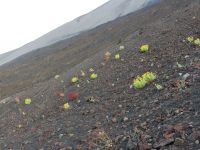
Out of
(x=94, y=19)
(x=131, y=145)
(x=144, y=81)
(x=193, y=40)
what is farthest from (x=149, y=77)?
(x=94, y=19)

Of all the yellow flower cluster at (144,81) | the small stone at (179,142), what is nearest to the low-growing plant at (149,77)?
the yellow flower cluster at (144,81)

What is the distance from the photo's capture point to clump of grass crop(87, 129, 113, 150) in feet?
29.1

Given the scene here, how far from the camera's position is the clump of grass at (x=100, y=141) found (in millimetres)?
8875

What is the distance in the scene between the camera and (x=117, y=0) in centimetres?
6000

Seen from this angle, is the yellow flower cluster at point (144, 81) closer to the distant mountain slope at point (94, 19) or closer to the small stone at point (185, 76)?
the small stone at point (185, 76)

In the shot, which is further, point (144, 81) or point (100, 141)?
point (144, 81)

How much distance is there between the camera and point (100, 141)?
929cm

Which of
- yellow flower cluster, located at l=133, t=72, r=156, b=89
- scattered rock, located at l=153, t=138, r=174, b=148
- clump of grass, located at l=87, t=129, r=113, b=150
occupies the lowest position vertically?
yellow flower cluster, located at l=133, t=72, r=156, b=89

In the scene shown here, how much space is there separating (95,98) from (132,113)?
3.04 metres

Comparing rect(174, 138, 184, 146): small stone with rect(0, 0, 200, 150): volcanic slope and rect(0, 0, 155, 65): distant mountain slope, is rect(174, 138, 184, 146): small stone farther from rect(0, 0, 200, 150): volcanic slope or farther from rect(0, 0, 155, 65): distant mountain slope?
rect(0, 0, 155, 65): distant mountain slope

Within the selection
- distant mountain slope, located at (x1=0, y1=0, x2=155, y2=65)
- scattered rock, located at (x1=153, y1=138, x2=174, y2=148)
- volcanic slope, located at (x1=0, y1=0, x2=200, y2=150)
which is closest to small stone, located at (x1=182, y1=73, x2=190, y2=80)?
volcanic slope, located at (x1=0, y1=0, x2=200, y2=150)

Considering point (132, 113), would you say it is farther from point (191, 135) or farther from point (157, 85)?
point (191, 135)

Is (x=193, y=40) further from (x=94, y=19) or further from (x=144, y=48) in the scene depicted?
(x=94, y=19)

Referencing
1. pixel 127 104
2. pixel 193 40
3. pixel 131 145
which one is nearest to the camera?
pixel 131 145
